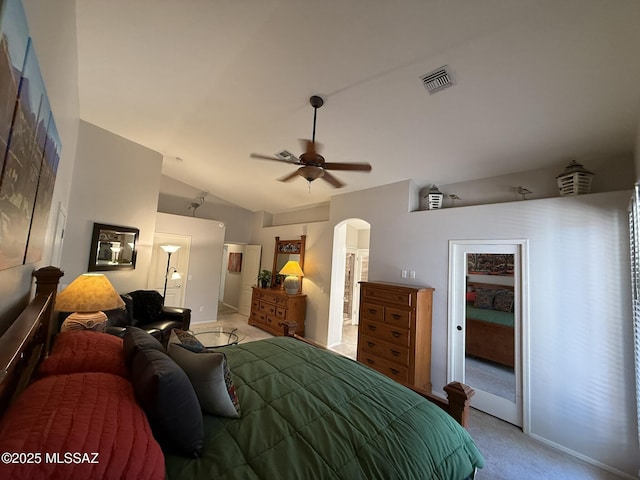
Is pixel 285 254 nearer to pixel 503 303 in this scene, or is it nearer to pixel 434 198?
pixel 434 198

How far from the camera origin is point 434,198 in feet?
11.2

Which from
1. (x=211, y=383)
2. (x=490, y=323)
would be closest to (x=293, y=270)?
(x=490, y=323)

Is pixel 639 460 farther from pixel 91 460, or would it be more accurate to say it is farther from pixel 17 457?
pixel 17 457

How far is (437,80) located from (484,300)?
2.43 meters

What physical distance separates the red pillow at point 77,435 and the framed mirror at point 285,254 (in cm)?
444

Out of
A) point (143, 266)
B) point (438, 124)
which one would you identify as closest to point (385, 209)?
point (438, 124)

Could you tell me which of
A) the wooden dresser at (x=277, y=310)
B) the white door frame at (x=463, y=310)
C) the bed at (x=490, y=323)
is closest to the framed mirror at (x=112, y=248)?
the wooden dresser at (x=277, y=310)

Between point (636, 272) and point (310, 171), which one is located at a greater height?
point (310, 171)

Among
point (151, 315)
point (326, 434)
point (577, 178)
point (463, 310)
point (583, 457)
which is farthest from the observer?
point (151, 315)

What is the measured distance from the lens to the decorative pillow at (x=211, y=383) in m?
1.22

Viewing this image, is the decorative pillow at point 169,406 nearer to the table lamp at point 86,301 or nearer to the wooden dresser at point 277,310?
the table lamp at point 86,301

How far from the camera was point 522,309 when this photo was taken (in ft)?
8.57

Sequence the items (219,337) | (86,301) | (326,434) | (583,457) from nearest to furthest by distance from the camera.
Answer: (326,434), (86,301), (583,457), (219,337)

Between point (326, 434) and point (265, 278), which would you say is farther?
point (265, 278)
